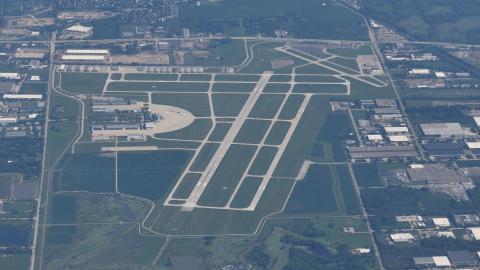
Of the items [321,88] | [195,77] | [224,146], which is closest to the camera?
[224,146]

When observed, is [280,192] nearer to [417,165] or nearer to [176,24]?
Answer: [417,165]

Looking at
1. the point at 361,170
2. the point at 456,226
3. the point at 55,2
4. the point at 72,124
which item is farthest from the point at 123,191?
the point at 55,2

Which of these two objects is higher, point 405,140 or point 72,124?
point 72,124

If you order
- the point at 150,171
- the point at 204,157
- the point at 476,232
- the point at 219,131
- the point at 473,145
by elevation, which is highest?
the point at 219,131

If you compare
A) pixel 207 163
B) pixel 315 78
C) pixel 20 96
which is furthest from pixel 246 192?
pixel 20 96

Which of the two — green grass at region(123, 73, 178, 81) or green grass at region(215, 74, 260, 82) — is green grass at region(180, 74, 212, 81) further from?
green grass at region(215, 74, 260, 82)

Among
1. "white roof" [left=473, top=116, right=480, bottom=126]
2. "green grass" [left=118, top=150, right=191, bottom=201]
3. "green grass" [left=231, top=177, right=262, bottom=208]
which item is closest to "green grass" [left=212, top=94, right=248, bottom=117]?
"green grass" [left=118, top=150, right=191, bottom=201]

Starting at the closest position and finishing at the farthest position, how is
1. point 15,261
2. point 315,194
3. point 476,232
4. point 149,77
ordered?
point 15,261
point 476,232
point 315,194
point 149,77

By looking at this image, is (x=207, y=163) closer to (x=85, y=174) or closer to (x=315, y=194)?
(x=315, y=194)
